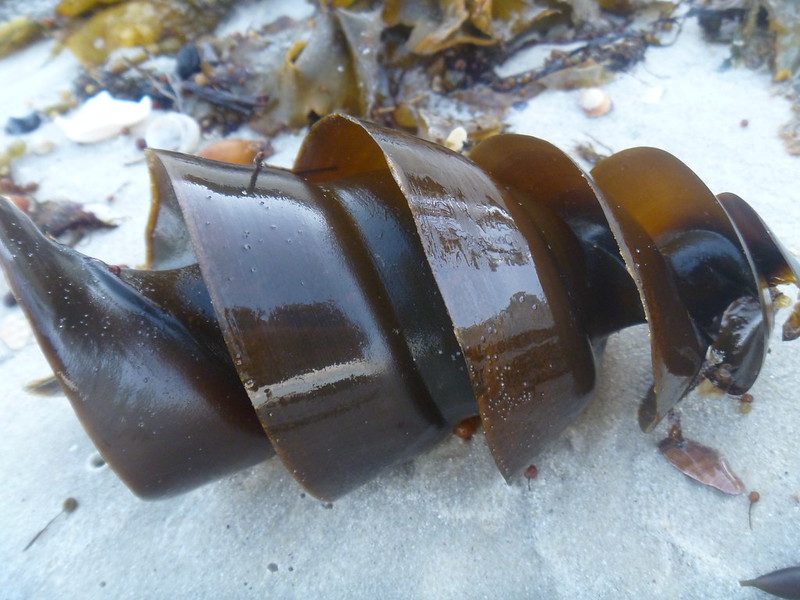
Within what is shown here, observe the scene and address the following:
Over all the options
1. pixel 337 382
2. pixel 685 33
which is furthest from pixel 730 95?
pixel 337 382

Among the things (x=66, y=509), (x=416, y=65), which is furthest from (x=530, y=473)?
(x=416, y=65)

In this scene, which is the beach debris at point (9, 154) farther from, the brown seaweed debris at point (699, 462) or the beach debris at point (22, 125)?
the brown seaweed debris at point (699, 462)

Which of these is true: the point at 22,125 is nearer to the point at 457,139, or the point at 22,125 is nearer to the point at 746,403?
the point at 457,139

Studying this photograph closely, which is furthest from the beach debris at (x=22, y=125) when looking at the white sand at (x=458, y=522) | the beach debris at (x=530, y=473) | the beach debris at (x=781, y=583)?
the beach debris at (x=781, y=583)

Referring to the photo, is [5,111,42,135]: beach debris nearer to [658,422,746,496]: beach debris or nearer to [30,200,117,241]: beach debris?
[30,200,117,241]: beach debris

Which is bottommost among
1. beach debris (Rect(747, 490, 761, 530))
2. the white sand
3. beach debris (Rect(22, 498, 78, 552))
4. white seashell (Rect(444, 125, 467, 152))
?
beach debris (Rect(22, 498, 78, 552))

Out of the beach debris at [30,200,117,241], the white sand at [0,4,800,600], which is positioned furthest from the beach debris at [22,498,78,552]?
the beach debris at [30,200,117,241]

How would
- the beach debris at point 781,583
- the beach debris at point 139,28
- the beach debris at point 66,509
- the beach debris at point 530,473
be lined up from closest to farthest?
the beach debris at point 781,583 → the beach debris at point 530,473 → the beach debris at point 66,509 → the beach debris at point 139,28

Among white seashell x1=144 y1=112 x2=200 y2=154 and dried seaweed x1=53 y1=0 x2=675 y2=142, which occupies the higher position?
dried seaweed x1=53 y1=0 x2=675 y2=142
